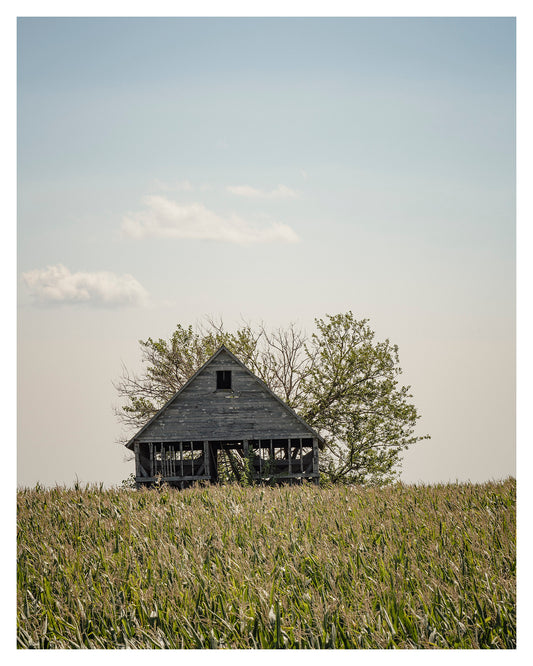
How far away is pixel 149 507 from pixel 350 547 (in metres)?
5.09

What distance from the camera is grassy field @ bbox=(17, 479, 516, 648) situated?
4.95 m

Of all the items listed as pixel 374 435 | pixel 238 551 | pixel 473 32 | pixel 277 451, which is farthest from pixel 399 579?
pixel 374 435

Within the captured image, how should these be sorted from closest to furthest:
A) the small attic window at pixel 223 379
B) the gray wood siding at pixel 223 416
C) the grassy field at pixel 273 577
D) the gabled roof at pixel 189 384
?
the grassy field at pixel 273 577 < the gabled roof at pixel 189 384 < the gray wood siding at pixel 223 416 < the small attic window at pixel 223 379

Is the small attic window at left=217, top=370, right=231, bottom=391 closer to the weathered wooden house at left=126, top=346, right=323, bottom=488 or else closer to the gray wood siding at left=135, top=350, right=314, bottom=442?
the weathered wooden house at left=126, top=346, right=323, bottom=488

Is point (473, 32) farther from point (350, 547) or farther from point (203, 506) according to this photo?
point (203, 506)

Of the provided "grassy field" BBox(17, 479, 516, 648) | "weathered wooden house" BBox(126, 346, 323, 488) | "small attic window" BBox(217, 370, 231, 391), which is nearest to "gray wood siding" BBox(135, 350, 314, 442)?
"weathered wooden house" BBox(126, 346, 323, 488)

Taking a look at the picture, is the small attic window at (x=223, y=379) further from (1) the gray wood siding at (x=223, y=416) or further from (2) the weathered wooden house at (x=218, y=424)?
(1) the gray wood siding at (x=223, y=416)

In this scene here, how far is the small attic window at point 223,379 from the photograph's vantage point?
21.6 metres

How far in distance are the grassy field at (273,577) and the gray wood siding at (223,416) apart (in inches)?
394

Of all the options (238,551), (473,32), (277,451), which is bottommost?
(277,451)

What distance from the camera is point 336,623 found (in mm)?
5012

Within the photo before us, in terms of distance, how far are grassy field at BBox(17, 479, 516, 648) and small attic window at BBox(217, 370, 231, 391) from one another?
10.7 metres

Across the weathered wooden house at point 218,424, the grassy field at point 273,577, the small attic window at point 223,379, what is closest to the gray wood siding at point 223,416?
the weathered wooden house at point 218,424

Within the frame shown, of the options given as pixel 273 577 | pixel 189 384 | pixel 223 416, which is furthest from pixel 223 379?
pixel 273 577
